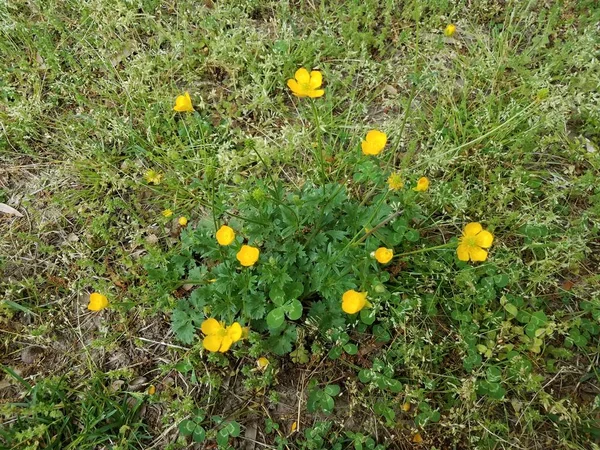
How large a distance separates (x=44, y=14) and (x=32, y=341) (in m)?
2.18

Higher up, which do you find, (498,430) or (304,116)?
(304,116)

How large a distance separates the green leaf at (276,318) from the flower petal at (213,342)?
0.22 meters

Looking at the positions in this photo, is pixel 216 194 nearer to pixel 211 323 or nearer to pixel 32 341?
pixel 211 323

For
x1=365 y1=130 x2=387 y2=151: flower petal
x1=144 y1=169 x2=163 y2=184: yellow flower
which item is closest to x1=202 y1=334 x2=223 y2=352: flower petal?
x1=144 y1=169 x2=163 y2=184: yellow flower

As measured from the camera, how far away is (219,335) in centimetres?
186

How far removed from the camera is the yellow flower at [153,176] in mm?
2246

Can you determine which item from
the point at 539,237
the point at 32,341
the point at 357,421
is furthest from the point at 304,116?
the point at 32,341

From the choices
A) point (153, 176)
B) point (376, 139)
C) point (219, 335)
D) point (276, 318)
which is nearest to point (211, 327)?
point (219, 335)

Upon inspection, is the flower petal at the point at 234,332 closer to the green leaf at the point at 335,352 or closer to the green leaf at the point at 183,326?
the green leaf at the point at 183,326

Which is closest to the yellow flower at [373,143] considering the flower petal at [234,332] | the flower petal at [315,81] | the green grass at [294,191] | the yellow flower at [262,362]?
the green grass at [294,191]

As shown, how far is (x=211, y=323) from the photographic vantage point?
6.07 ft

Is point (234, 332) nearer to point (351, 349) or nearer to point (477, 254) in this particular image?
point (351, 349)

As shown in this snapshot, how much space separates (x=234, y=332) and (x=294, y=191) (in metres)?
0.92

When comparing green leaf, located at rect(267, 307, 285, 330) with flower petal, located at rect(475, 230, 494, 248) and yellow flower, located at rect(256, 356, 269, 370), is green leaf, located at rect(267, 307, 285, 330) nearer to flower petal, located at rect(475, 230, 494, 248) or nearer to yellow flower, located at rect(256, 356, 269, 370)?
yellow flower, located at rect(256, 356, 269, 370)
